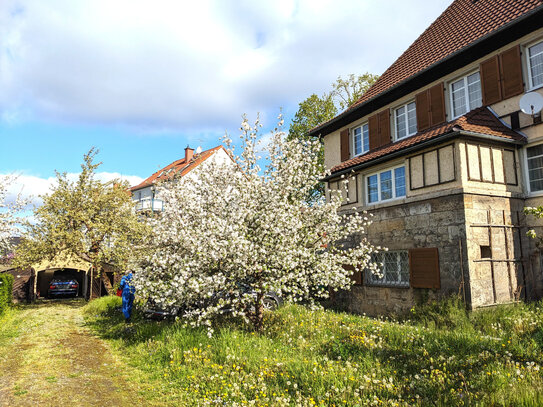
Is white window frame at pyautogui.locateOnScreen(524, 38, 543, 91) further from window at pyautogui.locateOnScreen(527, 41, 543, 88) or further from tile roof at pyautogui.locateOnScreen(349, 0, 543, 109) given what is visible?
tile roof at pyautogui.locateOnScreen(349, 0, 543, 109)

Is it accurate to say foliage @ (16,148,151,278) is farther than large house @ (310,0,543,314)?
Yes

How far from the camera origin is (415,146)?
1138 centimetres

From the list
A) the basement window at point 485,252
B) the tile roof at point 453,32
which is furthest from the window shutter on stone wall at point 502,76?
the basement window at point 485,252

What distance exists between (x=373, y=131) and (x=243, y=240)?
31.3 feet

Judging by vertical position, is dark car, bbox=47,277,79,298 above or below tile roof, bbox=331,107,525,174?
below

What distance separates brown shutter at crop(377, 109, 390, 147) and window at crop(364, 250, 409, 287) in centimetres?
453

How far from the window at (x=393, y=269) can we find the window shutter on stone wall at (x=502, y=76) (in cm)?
542

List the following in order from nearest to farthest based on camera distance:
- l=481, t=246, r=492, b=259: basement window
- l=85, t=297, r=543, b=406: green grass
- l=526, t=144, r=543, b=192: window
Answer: l=85, t=297, r=543, b=406: green grass → l=481, t=246, r=492, b=259: basement window → l=526, t=144, r=543, b=192: window

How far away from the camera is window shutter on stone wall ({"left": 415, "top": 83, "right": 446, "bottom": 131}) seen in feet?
41.5

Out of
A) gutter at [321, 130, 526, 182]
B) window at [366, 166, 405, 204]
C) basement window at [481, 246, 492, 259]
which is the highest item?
gutter at [321, 130, 526, 182]

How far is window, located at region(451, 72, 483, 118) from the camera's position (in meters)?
11.9

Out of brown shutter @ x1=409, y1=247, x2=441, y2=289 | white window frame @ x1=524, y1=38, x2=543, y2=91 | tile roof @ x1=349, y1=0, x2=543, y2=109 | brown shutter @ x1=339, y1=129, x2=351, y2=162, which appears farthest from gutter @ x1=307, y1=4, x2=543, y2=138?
brown shutter @ x1=409, y1=247, x2=441, y2=289

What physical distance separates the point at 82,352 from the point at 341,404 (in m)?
6.87

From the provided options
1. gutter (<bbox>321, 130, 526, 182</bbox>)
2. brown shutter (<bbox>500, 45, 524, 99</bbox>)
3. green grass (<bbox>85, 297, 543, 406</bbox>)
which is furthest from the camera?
brown shutter (<bbox>500, 45, 524, 99</bbox>)
